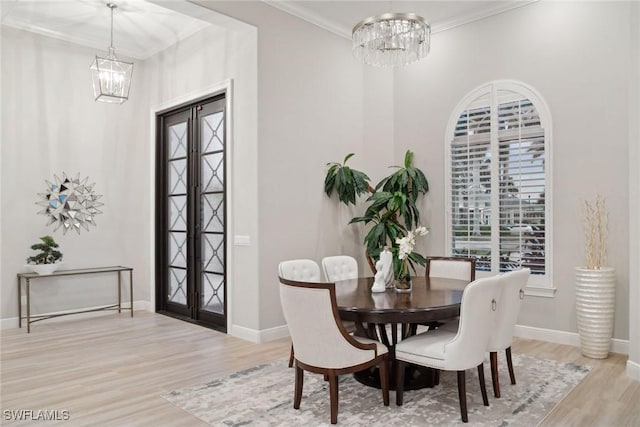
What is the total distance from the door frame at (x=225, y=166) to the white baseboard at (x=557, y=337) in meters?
3.12

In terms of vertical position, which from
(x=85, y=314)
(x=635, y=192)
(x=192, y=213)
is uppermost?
(x=635, y=192)

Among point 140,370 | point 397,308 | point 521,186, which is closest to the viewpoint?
point 397,308

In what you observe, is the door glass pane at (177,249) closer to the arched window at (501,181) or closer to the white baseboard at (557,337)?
the arched window at (501,181)

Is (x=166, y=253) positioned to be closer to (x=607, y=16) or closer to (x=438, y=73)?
(x=438, y=73)

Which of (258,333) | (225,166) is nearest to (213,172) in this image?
(225,166)

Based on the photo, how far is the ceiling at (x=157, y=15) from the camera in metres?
4.96

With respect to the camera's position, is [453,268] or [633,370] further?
[453,268]

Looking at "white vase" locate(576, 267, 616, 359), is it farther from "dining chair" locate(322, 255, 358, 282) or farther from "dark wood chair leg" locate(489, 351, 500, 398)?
"dining chair" locate(322, 255, 358, 282)

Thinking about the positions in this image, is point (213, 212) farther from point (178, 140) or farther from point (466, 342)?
point (466, 342)

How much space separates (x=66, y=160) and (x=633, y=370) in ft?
20.7

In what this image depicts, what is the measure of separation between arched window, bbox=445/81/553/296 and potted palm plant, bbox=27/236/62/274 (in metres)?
4.66

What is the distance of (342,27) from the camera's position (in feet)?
18.3

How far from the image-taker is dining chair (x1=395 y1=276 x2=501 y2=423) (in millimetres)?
2713

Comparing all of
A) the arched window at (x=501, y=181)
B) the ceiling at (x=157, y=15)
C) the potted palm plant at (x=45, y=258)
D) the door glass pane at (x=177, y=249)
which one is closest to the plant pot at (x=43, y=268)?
the potted palm plant at (x=45, y=258)
